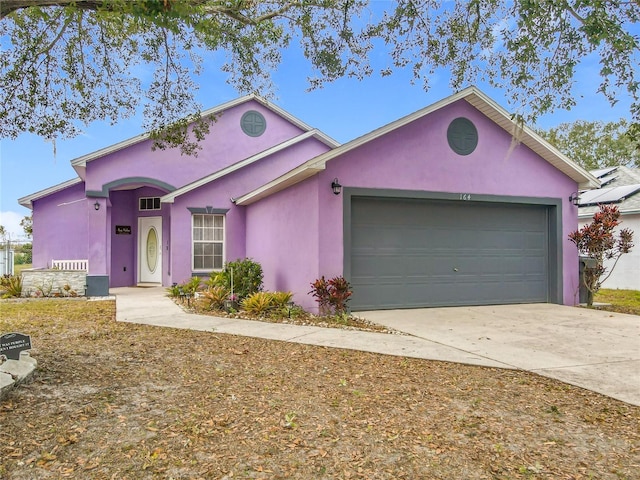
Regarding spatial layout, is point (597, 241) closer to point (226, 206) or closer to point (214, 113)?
Result: point (226, 206)

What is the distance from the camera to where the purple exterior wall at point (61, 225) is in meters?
15.7

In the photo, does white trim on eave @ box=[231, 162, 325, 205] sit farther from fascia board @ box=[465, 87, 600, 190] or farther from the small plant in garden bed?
fascia board @ box=[465, 87, 600, 190]

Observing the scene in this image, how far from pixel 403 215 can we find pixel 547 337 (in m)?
3.85

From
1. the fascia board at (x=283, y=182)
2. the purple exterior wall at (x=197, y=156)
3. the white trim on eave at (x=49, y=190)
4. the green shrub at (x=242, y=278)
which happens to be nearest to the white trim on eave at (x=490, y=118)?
the fascia board at (x=283, y=182)

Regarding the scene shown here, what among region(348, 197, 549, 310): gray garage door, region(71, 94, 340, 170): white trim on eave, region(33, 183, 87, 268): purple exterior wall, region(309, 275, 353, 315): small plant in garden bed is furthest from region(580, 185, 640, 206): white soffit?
region(33, 183, 87, 268): purple exterior wall

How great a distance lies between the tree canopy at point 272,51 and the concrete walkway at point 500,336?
3052 mm

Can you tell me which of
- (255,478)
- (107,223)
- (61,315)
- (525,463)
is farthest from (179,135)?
(107,223)

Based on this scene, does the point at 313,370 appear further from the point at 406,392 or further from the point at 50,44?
the point at 50,44

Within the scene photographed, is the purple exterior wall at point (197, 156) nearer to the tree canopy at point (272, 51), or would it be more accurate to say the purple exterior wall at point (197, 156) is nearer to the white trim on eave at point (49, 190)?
the white trim on eave at point (49, 190)

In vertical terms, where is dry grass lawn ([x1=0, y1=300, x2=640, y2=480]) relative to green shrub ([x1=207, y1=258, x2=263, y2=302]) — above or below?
below

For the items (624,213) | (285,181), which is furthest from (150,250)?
(624,213)

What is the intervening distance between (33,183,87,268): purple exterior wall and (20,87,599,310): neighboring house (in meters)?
1.99

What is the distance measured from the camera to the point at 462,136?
32.7 ft

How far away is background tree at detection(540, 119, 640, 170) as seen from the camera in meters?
29.5
